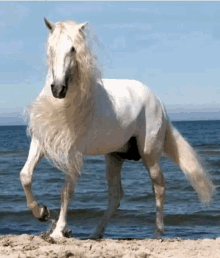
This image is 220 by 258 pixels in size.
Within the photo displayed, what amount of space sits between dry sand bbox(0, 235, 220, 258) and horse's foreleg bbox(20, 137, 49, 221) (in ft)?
0.91

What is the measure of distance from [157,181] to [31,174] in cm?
188

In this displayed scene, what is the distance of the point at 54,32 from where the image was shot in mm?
4230

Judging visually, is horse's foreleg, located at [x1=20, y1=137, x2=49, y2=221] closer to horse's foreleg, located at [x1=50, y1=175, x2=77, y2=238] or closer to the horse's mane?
the horse's mane

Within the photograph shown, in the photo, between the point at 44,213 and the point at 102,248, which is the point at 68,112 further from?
the point at 102,248

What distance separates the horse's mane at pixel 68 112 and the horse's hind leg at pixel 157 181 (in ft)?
4.02

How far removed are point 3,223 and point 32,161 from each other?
4.20 meters

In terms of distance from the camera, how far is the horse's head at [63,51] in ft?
13.0

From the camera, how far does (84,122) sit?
4578 millimetres

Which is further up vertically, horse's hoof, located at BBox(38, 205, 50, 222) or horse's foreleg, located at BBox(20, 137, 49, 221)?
horse's foreleg, located at BBox(20, 137, 49, 221)

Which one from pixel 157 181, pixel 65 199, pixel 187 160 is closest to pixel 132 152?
pixel 157 181

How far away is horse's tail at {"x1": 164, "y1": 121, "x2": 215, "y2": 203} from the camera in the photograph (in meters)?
6.11

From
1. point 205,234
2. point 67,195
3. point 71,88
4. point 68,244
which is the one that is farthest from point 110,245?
point 205,234

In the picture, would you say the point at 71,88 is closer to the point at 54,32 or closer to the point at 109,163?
the point at 54,32

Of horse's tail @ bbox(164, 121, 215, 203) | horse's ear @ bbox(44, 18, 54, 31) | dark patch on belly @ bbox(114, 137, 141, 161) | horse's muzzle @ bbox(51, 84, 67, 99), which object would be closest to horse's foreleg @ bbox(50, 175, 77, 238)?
dark patch on belly @ bbox(114, 137, 141, 161)
